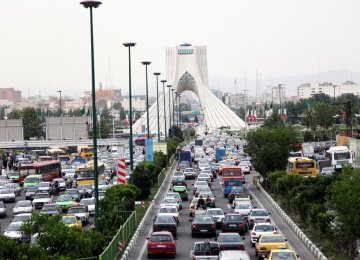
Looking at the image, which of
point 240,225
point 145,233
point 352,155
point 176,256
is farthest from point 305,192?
point 352,155

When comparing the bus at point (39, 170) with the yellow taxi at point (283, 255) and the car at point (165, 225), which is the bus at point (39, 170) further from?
the yellow taxi at point (283, 255)

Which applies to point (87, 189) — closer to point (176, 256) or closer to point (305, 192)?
point (305, 192)

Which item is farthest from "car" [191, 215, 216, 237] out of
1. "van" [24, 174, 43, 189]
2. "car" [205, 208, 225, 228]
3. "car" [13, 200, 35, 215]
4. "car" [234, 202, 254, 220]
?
"van" [24, 174, 43, 189]

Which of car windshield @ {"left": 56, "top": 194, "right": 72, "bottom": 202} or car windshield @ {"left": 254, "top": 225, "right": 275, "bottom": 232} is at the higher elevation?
car windshield @ {"left": 254, "top": 225, "right": 275, "bottom": 232}

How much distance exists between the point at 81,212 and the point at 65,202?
615cm

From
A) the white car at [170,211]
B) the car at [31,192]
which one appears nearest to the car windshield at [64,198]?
the car at [31,192]

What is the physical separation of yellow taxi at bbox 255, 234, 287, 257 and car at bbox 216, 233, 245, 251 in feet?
2.20

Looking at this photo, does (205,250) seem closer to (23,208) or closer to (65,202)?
(23,208)

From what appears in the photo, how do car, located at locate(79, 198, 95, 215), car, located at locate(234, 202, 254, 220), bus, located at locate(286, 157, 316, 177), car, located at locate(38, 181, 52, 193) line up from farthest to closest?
bus, located at locate(286, 157, 316, 177) < car, located at locate(38, 181, 52, 193) < car, located at locate(79, 198, 95, 215) < car, located at locate(234, 202, 254, 220)

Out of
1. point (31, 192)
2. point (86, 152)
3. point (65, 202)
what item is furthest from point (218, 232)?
point (86, 152)

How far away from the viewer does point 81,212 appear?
123ft

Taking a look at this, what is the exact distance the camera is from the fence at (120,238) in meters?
22.9

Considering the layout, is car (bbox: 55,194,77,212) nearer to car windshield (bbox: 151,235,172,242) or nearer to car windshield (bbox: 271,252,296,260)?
car windshield (bbox: 151,235,172,242)

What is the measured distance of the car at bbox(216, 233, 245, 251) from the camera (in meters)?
25.2
